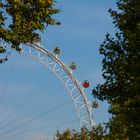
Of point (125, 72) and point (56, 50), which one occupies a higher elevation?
point (56, 50)

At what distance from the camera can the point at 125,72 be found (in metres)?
37.9

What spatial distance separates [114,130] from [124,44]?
13764mm

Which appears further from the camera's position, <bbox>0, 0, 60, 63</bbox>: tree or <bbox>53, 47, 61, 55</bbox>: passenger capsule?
<bbox>53, 47, 61, 55</bbox>: passenger capsule

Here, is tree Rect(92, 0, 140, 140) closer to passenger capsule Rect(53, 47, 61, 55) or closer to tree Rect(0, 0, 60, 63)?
tree Rect(0, 0, 60, 63)

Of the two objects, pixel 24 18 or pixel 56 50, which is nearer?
pixel 24 18

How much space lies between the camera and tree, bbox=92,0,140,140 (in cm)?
3659

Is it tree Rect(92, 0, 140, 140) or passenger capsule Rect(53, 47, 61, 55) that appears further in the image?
passenger capsule Rect(53, 47, 61, 55)

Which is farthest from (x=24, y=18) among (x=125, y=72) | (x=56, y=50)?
(x=56, y=50)

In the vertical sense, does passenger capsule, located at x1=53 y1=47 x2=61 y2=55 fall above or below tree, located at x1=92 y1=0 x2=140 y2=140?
above

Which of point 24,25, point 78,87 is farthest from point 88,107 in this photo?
point 24,25

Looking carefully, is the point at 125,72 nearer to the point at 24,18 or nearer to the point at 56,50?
the point at 24,18

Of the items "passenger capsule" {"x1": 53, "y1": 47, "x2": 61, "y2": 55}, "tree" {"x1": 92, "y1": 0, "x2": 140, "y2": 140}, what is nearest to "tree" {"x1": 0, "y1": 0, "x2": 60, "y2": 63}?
"tree" {"x1": 92, "y1": 0, "x2": 140, "y2": 140}

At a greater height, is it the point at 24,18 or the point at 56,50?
the point at 56,50

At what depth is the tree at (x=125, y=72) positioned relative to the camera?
36594mm
